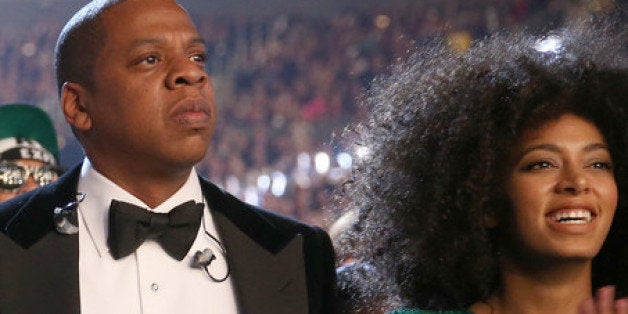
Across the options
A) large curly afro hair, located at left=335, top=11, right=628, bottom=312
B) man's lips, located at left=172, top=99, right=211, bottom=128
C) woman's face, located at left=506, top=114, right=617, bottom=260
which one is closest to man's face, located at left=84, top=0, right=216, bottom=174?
man's lips, located at left=172, top=99, right=211, bottom=128

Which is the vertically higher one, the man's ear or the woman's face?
the man's ear

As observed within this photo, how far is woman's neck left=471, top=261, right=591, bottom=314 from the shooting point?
7.87 ft

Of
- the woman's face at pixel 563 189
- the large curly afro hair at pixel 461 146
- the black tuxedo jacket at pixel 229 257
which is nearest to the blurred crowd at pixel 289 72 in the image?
the large curly afro hair at pixel 461 146

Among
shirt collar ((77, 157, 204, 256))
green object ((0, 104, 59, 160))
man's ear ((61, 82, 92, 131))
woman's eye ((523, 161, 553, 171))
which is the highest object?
green object ((0, 104, 59, 160))

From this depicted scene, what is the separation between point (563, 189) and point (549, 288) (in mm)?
220

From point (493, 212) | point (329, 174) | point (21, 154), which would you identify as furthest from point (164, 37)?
point (329, 174)

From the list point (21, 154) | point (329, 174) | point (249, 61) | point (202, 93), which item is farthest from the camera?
point (249, 61)

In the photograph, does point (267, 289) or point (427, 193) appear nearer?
point (267, 289)

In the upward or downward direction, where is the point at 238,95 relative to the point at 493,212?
upward

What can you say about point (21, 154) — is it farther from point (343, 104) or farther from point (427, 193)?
point (343, 104)

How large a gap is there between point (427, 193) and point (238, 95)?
5.85 metres

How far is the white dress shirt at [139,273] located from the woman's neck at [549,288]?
0.57 m

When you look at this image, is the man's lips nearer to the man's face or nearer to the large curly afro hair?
the man's face

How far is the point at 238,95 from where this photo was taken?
27.3 ft
